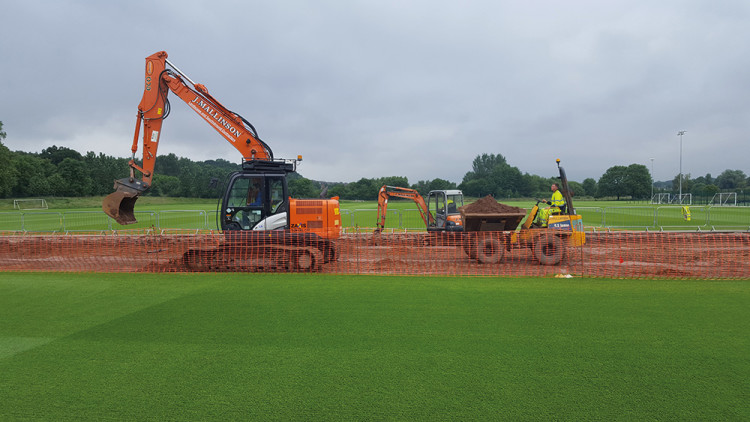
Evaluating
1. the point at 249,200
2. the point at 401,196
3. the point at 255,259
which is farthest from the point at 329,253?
the point at 401,196

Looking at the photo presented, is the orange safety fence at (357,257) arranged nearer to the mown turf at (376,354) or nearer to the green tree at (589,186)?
the mown turf at (376,354)

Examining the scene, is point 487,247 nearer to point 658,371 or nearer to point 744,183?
point 658,371

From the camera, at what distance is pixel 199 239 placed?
11477 mm

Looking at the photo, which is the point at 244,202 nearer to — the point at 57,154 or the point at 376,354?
the point at 376,354

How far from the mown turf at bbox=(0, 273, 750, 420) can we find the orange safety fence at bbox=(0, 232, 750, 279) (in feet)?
7.15

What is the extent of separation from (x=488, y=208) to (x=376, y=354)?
7.99m

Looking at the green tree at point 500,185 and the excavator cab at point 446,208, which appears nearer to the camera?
the excavator cab at point 446,208

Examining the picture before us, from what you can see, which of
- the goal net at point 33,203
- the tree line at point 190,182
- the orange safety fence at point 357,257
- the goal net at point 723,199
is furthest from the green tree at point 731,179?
the goal net at point 33,203

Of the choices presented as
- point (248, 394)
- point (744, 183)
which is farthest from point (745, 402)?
Answer: point (744, 183)

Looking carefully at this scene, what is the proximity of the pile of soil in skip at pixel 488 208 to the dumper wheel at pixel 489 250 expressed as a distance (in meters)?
0.89

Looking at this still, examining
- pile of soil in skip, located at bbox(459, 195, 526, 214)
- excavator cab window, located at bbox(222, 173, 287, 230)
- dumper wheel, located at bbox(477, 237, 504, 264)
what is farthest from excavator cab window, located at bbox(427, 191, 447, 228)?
excavator cab window, located at bbox(222, 173, 287, 230)

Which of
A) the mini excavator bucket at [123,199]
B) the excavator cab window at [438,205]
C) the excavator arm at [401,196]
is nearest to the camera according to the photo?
the mini excavator bucket at [123,199]

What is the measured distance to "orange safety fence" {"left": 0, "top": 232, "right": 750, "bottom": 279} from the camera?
390 inches

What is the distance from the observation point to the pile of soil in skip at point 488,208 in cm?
1148
